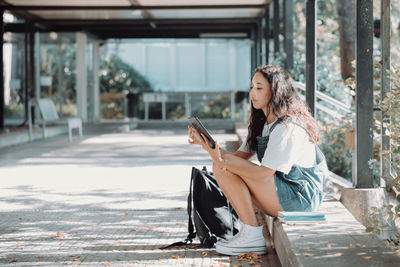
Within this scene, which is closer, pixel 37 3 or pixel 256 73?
pixel 256 73

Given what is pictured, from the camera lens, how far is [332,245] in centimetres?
318

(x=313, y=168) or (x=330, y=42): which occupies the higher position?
(x=330, y=42)

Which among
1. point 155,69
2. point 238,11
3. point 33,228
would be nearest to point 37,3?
point 238,11

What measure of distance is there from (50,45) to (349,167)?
1265cm

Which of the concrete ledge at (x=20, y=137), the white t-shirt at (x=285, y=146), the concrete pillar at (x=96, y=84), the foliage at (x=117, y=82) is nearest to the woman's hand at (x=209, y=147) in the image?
the white t-shirt at (x=285, y=146)

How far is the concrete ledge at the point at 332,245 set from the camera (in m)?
2.89

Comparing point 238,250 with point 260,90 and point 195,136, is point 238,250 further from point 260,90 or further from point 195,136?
point 260,90

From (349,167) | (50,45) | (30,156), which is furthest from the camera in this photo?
(50,45)

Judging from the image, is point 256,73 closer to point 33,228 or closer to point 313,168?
point 313,168

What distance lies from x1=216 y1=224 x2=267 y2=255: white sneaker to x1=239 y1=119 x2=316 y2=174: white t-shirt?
0.41 metres

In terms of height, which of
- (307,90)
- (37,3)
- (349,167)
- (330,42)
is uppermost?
(37,3)

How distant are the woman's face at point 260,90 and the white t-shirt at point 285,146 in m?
0.26

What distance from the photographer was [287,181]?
12.4 feet

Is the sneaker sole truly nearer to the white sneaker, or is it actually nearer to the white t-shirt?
the white sneaker
